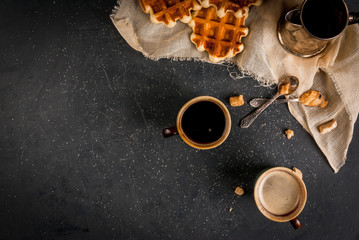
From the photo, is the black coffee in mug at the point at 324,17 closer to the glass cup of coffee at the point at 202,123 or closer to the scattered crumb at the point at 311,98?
the scattered crumb at the point at 311,98

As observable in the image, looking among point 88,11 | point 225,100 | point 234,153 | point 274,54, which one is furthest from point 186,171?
point 88,11

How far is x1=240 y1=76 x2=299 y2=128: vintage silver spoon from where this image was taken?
956mm

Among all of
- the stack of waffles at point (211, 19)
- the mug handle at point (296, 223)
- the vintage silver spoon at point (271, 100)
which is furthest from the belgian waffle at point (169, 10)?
the mug handle at point (296, 223)

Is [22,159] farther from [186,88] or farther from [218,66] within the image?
[218,66]

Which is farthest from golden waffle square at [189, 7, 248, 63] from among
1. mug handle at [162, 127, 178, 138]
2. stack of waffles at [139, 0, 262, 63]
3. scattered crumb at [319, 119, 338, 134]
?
scattered crumb at [319, 119, 338, 134]

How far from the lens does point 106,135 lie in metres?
1.00

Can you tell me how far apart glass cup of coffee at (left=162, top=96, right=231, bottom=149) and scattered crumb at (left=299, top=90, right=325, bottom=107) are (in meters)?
0.32

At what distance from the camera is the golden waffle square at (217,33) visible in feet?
3.03

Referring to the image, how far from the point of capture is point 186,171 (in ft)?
3.30

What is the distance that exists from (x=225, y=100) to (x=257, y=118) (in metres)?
0.14

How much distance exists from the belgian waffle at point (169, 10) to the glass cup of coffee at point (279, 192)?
622mm

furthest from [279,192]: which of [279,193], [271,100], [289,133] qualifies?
[271,100]

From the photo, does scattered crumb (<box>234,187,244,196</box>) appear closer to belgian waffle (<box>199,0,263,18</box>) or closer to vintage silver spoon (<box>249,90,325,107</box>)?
vintage silver spoon (<box>249,90,325,107</box>)

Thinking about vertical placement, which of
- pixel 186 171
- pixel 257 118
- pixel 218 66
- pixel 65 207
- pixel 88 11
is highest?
pixel 88 11
